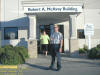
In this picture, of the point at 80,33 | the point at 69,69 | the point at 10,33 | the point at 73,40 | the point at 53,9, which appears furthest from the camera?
the point at 10,33

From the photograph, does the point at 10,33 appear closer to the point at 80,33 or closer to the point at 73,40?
the point at 80,33

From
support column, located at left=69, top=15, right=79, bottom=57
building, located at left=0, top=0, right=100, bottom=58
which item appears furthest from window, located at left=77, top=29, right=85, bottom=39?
support column, located at left=69, top=15, right=79, bottom=57

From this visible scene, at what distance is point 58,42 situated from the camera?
31.4 ft

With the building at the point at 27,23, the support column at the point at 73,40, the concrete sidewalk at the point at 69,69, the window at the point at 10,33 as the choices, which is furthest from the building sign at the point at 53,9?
the window at the point at 10,33

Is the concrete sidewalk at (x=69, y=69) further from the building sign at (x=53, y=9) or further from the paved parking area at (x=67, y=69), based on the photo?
the building sign at (x=53, y=9)

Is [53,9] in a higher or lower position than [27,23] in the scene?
higher

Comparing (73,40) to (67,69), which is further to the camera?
(73,40)

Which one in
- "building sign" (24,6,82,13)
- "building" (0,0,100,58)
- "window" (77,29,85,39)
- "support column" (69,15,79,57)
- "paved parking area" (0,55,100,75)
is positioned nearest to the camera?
"paved parking area" (0,55,100,75)

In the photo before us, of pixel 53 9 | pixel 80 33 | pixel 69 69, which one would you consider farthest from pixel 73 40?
pixel 69 69

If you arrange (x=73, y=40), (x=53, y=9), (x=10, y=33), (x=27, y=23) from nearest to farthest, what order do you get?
(x=53, y=9), (x=73, y=40), (x=27, y=23), (x=10, y=33)

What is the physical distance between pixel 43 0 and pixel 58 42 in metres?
6.56

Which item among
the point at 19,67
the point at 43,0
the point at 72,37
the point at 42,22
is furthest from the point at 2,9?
the point at 19,67

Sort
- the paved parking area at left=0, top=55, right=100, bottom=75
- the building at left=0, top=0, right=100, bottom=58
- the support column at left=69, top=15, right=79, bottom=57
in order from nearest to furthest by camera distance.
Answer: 1. the paved parking area at left=0, top=55, right=100, bottom=75
2. the support column at left=69, top=15, right=79, bottom=57
3. the building at left=0, top=0, right=100, bottom=58

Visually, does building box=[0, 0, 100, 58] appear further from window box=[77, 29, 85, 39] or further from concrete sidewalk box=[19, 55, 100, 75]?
concrete sidewalk box=[19, 55, 100, 75]
